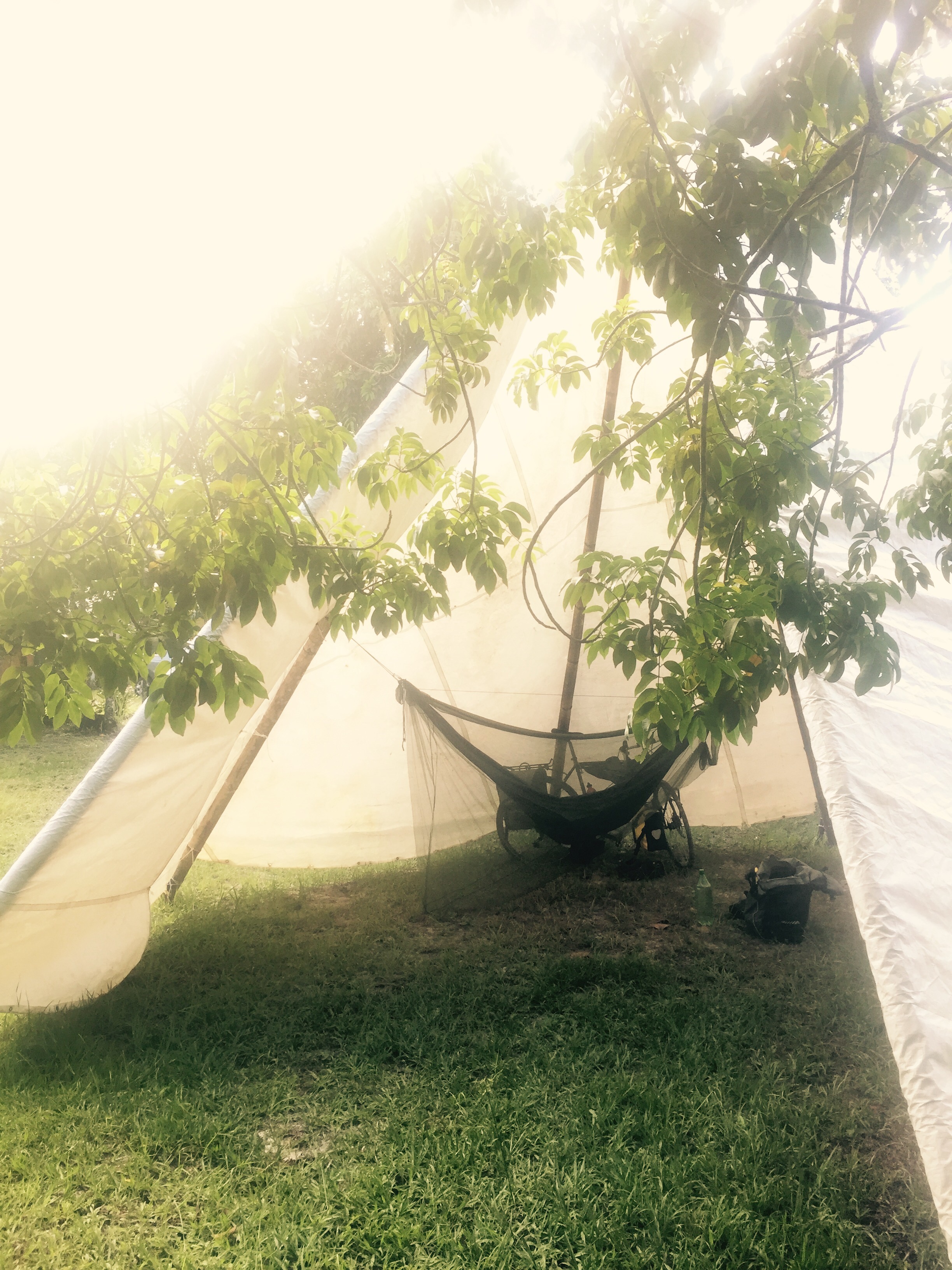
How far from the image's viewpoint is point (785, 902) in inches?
123

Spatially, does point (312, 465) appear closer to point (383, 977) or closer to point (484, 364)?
point (484, 364)

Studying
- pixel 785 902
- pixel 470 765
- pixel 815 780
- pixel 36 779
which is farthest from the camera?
pixel 36 779

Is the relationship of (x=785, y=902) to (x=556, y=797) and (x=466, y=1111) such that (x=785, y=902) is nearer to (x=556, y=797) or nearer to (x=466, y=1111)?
(x=556, y=797)

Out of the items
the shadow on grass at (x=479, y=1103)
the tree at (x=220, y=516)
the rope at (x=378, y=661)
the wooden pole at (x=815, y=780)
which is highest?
the tree at (x=220, y=516)

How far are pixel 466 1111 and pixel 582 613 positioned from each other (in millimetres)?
1732

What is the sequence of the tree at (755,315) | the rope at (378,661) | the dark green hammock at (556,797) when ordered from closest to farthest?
the tree at (755,315) → the dark green hammock at (556,797) → the rope at (378,661)

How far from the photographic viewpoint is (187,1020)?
8.08ft

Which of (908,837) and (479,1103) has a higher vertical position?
(908,837)

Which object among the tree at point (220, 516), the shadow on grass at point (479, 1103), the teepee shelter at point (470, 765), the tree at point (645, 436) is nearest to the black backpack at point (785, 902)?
the shadow on grass at point (479, 1103)

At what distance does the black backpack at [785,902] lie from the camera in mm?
3133

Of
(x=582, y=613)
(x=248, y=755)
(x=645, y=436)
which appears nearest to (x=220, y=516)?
(x=645, y=436)

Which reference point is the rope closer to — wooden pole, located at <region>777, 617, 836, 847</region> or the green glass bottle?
the green glass bottle

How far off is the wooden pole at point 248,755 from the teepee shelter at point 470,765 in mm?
12

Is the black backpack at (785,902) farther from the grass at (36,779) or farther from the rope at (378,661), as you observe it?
the grass at (36,779)
